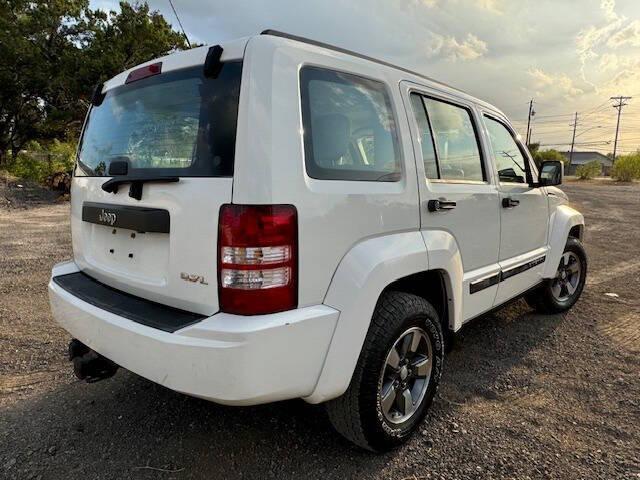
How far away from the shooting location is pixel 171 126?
2092 millimetres

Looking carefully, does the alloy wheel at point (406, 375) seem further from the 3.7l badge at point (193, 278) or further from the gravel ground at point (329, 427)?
the 3.7l badge at point (193, 278)

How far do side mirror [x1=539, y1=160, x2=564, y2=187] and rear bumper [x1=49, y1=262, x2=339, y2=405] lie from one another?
9.00 feet

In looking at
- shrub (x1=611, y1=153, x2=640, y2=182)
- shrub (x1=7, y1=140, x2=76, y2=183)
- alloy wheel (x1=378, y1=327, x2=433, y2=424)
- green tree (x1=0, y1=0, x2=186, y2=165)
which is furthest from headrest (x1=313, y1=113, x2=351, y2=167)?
shrub (x1=611, y1=153, x2=640, y2=182)

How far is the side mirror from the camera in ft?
12.4

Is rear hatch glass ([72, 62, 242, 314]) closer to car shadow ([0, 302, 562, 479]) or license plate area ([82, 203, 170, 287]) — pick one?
license plate area ([82, 203, 170, 287])

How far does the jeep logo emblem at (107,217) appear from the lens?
2.23 m

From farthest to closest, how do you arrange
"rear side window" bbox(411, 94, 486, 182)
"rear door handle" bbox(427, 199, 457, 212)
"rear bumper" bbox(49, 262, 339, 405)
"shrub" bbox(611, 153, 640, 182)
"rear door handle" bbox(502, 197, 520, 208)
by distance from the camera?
"shrub" bbox(611, 153, 640, 182) → "rear door handle" bbox(502, 197, 520, 208) → "rear side window" bbox(411, 94, 486, 182) → "rear door handle" bbox(427, 199, 457, 212) → "rear bumper" bbox(49, 262, 339, 405)

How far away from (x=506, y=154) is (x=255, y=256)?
2.61 metres

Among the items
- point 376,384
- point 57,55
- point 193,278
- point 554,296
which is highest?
point 57,55

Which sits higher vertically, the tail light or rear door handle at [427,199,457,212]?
rear door handle at [427,199,457,212]

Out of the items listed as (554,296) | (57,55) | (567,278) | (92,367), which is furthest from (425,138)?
(57,55)

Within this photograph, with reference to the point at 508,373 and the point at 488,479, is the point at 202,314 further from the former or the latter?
the point at 508,373

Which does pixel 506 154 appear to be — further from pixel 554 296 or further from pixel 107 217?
pixel 107 217

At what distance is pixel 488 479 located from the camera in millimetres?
2152
